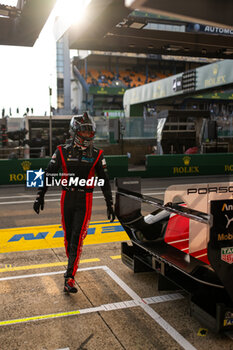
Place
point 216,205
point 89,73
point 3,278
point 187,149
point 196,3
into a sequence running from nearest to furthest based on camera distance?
point 196,3, point 216,205, point 3,278, point 187,149, point 89,73

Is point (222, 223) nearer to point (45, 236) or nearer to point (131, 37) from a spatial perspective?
point (45, 236)

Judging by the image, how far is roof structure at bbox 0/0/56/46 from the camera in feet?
25.0

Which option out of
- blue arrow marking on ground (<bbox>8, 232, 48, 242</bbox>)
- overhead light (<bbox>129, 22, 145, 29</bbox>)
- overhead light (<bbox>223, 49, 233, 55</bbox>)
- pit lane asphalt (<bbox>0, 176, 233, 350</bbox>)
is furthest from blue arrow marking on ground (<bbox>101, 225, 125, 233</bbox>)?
overhead light (<bbox>223, 49, 233, 55</bbox>)

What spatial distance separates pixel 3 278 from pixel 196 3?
14.0ft

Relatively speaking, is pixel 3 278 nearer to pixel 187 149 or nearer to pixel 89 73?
pixel 187 149

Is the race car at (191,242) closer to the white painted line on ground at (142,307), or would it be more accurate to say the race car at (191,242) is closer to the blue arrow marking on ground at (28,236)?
the white painted line on ground at (142,307)

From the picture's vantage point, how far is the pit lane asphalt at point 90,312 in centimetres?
342

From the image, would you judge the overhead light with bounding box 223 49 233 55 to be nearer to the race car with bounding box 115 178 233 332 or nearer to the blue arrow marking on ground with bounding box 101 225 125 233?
A: the blue arrow marking on ground with bounding box 101 225 125 233

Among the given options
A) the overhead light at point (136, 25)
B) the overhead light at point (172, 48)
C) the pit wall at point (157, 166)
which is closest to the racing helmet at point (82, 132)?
the overhead light at point (136, 25)

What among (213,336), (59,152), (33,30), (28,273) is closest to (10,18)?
(33,30)

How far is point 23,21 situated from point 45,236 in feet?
16.0

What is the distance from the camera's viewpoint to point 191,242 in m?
3.85

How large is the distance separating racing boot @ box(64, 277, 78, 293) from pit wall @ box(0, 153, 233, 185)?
10.9m

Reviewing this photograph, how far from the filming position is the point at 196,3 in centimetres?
209
